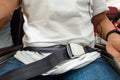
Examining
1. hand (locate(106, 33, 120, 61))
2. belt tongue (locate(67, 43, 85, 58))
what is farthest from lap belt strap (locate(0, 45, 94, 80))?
hand (locate(106, 33, 120, 61))

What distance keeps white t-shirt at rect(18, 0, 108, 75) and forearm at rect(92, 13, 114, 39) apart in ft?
0.36

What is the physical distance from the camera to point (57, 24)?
1010 mm

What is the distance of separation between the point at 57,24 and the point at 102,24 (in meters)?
0.26

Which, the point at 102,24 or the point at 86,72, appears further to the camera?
the point at 102,24

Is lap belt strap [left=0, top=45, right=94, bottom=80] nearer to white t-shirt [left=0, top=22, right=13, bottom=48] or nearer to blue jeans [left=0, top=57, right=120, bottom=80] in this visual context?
blue jeans [left=0, top=57, right=120, bottom=80]

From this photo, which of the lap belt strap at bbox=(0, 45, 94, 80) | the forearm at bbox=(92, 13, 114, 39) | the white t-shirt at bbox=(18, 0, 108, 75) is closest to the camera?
the lap belt strap at bbox=(0, 45, 94, 80)

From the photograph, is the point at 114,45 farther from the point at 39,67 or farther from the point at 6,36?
the point at 6,36

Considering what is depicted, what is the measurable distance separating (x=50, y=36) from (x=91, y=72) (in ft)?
0.71

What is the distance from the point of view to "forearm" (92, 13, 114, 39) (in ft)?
3.68

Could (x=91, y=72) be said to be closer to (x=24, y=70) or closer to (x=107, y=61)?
(x=107, y=61)

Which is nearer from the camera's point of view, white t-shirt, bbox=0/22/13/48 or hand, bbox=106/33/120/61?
hand, bbox=106/33/120/61

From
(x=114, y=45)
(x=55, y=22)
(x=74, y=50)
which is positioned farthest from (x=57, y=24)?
(x=114, y=45)

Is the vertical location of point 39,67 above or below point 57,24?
below

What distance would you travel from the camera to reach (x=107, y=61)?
110 centimetres
